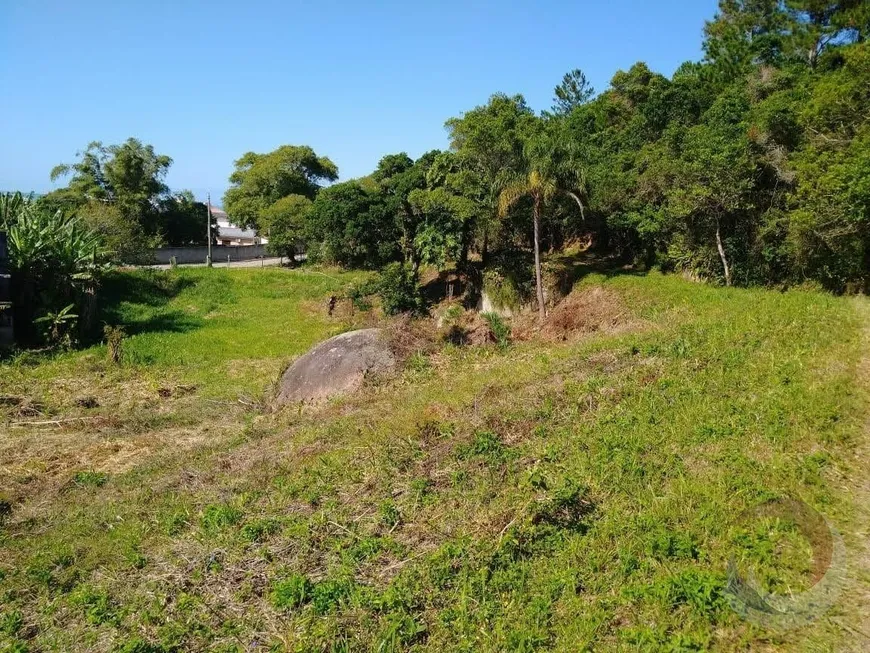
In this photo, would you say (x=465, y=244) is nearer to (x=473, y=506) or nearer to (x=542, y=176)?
(x=542, y=176)

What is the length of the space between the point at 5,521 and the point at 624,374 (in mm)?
8737

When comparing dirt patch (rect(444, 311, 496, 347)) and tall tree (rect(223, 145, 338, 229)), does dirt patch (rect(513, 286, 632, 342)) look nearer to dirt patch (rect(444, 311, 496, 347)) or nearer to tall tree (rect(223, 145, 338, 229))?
dirt patch (rect(444, 311, 496, 347))

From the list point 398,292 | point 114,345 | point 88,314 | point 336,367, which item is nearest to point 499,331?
point 398,292

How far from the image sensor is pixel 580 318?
1834cm

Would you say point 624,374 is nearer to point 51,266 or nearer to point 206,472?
point 206,472

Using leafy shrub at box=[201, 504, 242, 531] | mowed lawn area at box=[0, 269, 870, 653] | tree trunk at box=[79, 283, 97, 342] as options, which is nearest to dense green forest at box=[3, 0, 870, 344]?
tree trunk at box=[79, 283, 97, 342]

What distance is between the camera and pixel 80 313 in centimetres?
1948

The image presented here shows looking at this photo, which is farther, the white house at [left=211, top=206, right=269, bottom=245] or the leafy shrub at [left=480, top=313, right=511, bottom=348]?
the white house at [left=211, top=206, right=269, bottom=245]

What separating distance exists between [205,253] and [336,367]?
113 feet

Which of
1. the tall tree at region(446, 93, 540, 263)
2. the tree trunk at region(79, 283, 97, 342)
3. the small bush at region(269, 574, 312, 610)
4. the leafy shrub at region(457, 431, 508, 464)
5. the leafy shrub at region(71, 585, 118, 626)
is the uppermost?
→ the tall tree at region(446, 93, 540, 263)

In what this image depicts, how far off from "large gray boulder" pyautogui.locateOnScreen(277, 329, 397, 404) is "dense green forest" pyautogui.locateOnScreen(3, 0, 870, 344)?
6847 millimetres

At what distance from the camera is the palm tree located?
17422 mm

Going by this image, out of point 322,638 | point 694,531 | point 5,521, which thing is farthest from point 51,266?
point 694,531

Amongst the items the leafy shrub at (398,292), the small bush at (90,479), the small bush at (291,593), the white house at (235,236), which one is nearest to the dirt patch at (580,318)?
the leafy shrub at (398,292)
